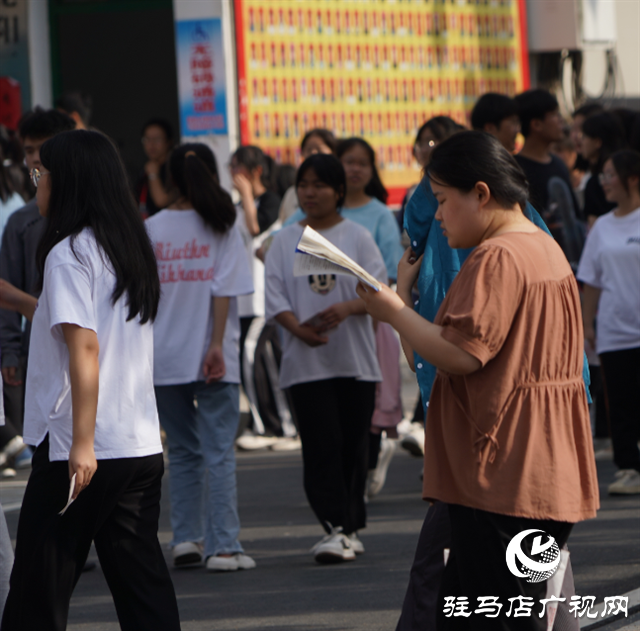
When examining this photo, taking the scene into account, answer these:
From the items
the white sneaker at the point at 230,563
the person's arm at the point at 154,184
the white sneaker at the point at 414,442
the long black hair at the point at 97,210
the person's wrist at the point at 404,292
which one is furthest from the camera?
the person's arm at the point at 154,184

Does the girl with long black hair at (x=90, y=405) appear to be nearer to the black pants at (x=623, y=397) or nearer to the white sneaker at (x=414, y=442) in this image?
the black pants at (x=623, y=397)

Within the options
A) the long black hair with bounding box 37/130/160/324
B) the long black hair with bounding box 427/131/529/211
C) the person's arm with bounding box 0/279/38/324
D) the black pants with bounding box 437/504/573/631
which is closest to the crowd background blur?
the person's arm with bounding box 0/279/38/324

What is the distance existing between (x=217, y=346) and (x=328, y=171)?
3.38 feet

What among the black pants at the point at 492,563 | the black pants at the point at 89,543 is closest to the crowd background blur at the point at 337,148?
the black pants at the point at 492,563

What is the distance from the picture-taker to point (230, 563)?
5.54 m

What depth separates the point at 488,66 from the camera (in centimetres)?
1434

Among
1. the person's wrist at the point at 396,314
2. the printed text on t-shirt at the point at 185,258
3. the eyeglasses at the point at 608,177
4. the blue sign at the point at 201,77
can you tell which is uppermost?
the blue sign at the point at 201,77

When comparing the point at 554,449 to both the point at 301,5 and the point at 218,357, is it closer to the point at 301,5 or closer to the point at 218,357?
the point at 218,357

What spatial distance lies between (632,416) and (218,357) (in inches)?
105

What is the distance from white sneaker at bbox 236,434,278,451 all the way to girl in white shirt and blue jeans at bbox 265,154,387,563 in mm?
3475

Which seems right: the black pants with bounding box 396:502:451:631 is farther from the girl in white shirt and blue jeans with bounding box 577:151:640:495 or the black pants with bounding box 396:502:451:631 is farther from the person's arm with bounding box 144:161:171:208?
the person's arm with bounding box 144:161:171:208

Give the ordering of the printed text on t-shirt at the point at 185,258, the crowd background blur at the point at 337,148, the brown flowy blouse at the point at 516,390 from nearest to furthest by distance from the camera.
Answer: the brown flowy blouse at the point at 516,390, the printed text on t-shirt at the point at 185,258, the crowd background blur at the point at 337,148

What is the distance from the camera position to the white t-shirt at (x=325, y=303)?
5.71 meters

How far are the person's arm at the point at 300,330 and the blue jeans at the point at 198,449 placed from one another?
396mm
